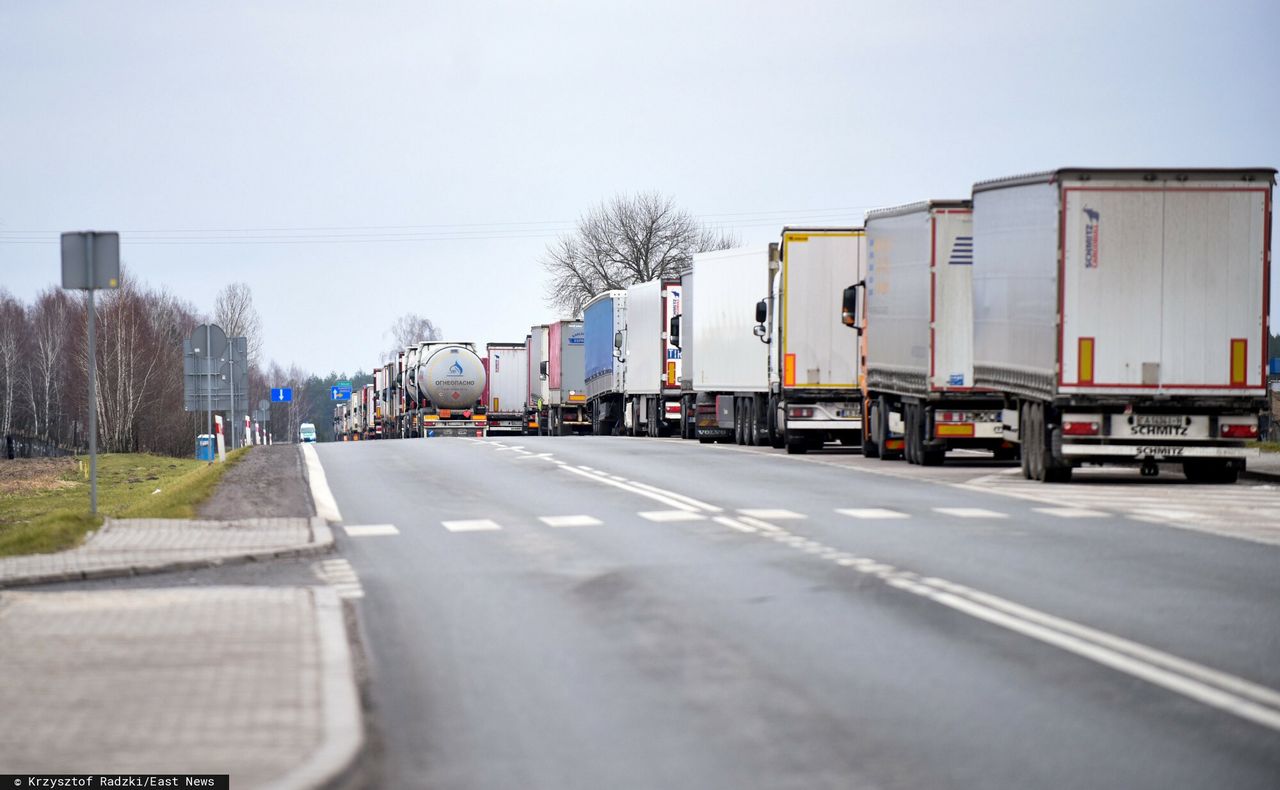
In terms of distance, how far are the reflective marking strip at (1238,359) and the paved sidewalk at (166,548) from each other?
11099 millimetres

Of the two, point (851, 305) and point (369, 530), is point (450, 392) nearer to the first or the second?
point (851, 305)

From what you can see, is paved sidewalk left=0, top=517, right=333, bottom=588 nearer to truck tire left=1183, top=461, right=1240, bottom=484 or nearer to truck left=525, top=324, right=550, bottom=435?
truck tire left=1183, top=461, right=1240, bottom=484

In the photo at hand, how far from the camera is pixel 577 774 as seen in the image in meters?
5.74

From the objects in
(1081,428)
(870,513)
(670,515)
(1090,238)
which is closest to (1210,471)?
(1081,428)

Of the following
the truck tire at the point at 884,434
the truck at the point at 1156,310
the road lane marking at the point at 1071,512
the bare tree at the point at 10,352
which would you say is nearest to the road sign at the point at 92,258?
the road lane marking at the point at 1071,512

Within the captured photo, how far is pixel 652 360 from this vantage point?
44.3m

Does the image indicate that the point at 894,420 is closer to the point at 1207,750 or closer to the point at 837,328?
the point at 837,328

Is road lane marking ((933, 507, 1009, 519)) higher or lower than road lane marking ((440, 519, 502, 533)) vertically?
higher

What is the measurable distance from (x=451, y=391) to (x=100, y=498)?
89.8 feet

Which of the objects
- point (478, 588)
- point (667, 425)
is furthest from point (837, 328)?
point (478, 588)

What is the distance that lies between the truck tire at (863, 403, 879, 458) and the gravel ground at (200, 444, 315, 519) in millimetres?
9540

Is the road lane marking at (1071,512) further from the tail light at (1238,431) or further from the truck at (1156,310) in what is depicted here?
the tail light at (1238,431)

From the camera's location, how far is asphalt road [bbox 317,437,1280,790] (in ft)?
19.5

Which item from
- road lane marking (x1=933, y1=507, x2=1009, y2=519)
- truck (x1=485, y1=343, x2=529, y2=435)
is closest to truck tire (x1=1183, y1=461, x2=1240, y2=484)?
road lane marking (x1=933, y1=507, x2=1009, y2=519)
